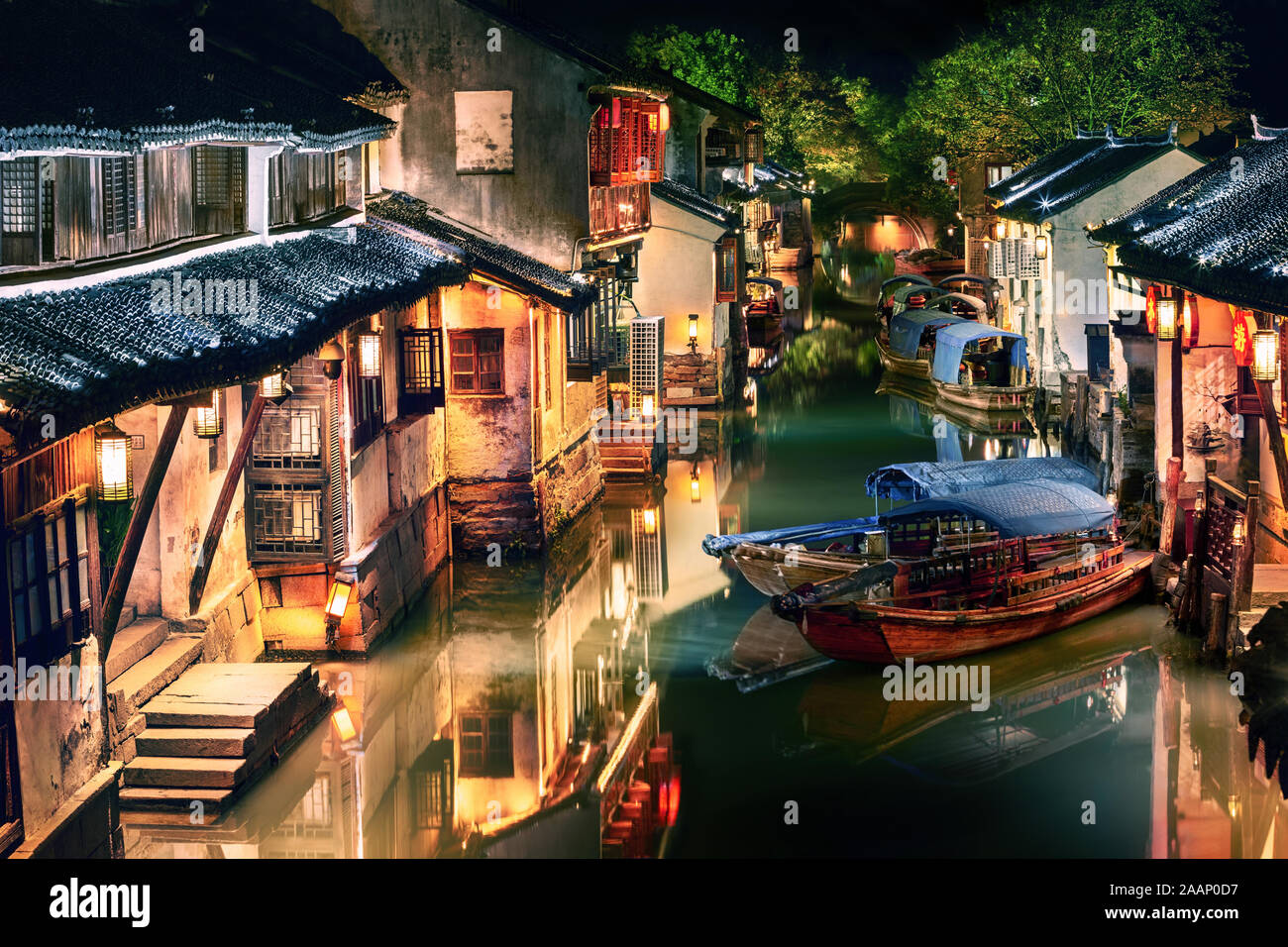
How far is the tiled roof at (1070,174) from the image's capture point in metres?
46.8

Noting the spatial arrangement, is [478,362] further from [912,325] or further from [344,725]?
[912,325]

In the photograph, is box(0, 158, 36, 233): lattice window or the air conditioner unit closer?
box(0, 158, 36, 233): lattice window

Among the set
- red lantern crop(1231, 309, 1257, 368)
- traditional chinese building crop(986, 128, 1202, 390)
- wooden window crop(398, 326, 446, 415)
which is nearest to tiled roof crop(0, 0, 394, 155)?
wooden window crop(398, 326, 446, 415)

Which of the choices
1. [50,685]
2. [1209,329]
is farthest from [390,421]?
[1209,329]

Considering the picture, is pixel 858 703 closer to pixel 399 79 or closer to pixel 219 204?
pixel 219 204

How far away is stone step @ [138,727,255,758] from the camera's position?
17.5 m

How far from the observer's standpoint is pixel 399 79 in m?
31.2

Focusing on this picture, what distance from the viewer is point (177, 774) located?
17.3 meters

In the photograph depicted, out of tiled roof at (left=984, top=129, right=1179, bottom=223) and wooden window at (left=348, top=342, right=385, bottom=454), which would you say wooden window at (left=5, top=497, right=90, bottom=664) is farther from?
tiled roof at (left=984, top=129, right=1179, bottom=223)

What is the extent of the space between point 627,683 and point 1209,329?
11857 mm

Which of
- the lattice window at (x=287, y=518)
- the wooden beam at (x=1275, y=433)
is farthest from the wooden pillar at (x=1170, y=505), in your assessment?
the lattice window at (x=287, y=518)

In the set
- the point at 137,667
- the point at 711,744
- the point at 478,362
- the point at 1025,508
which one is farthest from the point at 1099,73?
the point at 137,667

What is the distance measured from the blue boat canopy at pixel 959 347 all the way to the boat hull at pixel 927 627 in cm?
2393

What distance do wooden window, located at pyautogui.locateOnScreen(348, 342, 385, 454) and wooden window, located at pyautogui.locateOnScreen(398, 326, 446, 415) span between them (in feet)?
4.15
